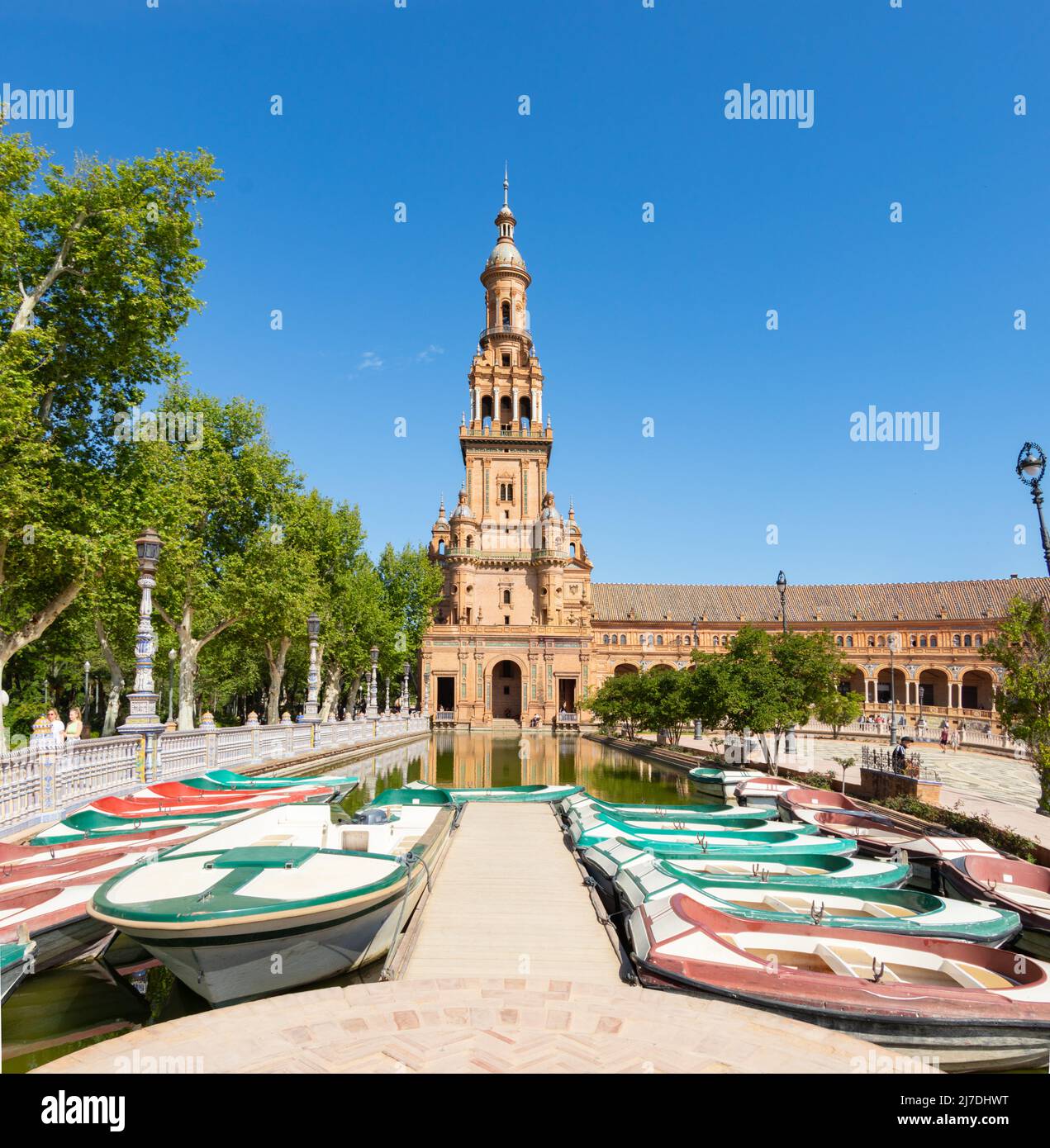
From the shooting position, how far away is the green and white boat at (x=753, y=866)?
10477mm

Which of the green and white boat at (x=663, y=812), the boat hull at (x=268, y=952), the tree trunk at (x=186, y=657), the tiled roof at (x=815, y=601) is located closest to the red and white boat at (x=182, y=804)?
the boat hull at (x=268, y=952)

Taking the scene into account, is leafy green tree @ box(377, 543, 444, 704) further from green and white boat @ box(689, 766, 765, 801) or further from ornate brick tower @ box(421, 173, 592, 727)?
green and white boat @ box(689, 766, 765, 801)

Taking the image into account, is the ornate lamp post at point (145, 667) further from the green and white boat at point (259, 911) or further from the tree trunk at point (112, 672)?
the tree trunk at point (112, 672)

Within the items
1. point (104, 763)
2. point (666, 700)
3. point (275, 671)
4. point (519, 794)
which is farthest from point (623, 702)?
point (104, 763)

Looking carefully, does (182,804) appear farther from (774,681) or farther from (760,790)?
(774,681)

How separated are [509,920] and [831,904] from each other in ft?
15.1

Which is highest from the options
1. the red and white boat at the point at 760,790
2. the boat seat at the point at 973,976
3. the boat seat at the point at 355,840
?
the boat seat at the point at 355,840

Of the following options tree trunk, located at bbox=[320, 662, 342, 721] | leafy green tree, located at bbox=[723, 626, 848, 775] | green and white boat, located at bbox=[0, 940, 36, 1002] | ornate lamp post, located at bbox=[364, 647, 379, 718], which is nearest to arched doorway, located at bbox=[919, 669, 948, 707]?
leafy green tree, located at bbox=[723, 626, 848, 775]

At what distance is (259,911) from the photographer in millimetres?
6246

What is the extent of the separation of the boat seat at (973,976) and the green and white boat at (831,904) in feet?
1.23

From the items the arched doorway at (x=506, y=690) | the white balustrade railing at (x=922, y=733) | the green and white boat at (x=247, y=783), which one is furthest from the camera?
the arched doorway at (x=506, y=690)

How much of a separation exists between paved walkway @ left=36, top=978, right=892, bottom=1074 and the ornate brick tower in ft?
172
